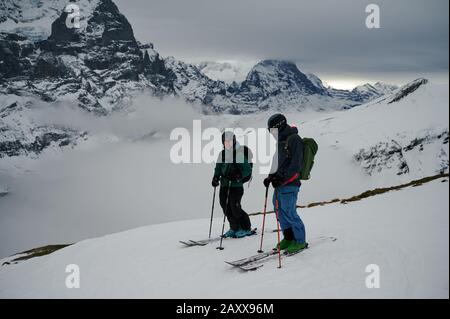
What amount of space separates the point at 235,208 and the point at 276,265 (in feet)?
11.6

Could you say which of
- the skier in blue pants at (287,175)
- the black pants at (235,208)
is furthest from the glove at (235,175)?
the skier in blue pants at (287,175)

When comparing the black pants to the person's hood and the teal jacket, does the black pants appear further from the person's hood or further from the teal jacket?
the person's hood

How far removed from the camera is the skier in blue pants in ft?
31.9

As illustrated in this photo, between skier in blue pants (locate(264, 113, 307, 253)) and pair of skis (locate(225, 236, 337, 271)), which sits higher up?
skier in blue pants (locate(264, 113, 307, 253))

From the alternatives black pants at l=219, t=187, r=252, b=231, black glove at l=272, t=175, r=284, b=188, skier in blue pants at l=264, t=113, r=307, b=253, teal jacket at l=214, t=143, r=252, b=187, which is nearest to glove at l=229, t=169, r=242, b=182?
teal jacket at l=214, t=143, r=252, b=187

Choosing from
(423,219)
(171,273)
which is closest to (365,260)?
(423,219)

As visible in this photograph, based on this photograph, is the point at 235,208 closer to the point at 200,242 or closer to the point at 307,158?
the point at 200,242

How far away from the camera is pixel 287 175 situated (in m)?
9.78

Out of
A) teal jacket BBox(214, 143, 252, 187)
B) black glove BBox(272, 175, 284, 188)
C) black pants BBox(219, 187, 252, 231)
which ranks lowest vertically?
black pants BBox(219, 187, 252, 231)

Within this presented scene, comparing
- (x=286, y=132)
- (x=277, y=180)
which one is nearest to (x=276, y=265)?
(x=277, y=180)

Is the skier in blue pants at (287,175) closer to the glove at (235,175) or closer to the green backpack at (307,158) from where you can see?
the green backpack at (307,158)

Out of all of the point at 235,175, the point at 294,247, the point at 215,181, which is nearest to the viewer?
the point at 294,247

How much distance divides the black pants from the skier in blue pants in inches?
94.7

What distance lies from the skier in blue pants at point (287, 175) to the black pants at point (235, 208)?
241 cm
